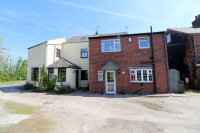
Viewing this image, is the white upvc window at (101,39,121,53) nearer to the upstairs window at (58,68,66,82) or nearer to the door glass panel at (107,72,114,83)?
the door glass panel at (107,72,114,83)

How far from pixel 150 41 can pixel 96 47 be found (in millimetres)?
6254

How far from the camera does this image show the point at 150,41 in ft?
55.6

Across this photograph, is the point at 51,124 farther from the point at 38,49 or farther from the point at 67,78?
the point at 38,49

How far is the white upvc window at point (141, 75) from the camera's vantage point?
16.5 metres

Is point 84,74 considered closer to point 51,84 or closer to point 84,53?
point 84,53

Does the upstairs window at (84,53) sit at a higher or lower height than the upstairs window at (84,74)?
higher

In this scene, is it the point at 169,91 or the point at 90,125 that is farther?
the point at 169,91

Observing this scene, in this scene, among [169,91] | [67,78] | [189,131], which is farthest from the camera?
[67,78]

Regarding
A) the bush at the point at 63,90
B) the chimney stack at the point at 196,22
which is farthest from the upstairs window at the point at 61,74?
the chimney stack at the point at 196,22

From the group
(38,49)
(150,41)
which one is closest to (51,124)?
(150,41)

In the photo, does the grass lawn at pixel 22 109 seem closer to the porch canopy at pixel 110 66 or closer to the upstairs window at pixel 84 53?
the porch canopy at pixel 110 66

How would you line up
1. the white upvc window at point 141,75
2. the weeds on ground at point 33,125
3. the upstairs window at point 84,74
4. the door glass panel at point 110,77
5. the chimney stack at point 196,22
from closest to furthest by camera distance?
1. the weeds on ground at point 33,125
2. the white upvc window at point 141,75
3. the door glass panel at point 110,77
4. the upstairs window at point 84,74
5. the chimney stack at point 196,22

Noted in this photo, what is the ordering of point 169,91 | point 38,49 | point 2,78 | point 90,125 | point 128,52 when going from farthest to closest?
point 2,78 → point 38,49 → point 128,52 → point 169,91 → point 90,125

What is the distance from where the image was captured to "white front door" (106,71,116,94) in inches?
684
